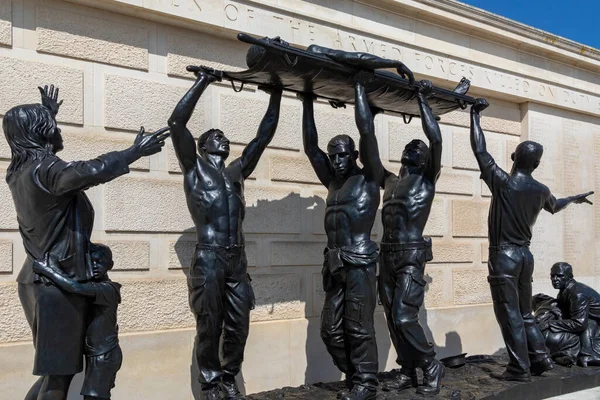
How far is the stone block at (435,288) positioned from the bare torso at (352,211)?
123 inches

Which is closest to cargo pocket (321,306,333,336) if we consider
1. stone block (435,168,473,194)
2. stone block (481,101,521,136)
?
stone block (435,168,473,194)

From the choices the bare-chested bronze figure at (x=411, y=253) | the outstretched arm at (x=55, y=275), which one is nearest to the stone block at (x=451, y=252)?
the bare-chested bronze figure at (x=411, y=253)

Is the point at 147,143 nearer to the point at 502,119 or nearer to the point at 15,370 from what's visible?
the point at 15,370

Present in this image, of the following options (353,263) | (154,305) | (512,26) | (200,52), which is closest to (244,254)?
(353,263)

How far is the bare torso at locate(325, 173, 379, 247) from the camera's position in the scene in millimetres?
5383

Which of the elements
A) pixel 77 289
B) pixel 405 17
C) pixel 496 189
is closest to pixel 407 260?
pixel 496 189

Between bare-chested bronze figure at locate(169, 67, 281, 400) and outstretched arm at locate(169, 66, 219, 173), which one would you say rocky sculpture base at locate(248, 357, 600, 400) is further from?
outstretched arm at locate(169, 66, 219, 173)

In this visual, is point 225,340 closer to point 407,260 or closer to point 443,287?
point 407,260

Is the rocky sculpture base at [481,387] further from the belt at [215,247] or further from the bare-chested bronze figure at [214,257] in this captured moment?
the belt at [215,247]

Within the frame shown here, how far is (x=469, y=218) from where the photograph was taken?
8.91m

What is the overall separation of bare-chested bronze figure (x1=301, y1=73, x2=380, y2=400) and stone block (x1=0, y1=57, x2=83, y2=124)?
2.20 metres

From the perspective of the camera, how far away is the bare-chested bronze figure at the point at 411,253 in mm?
5617

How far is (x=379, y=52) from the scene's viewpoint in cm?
798

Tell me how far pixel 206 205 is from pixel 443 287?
4.39 m
